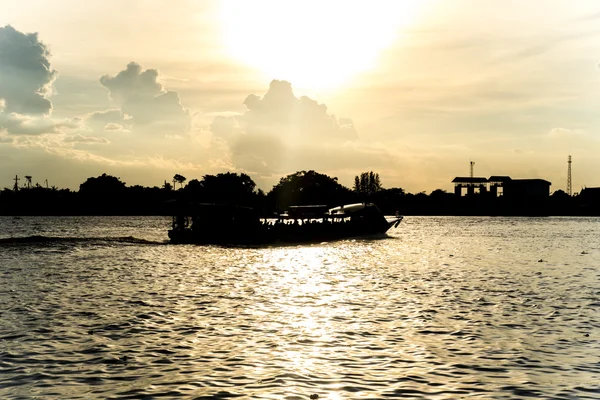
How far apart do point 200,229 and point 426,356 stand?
5858 cm

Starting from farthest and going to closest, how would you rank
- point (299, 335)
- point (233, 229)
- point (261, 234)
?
point (261, 234) → point (233, 229) → point (299, 335)

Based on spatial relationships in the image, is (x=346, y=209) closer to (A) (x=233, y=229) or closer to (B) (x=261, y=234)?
(B) (x=261, y=234)

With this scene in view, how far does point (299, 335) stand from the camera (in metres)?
17.8

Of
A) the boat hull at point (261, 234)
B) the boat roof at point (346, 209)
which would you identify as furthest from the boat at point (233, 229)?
the boat roof at point (346, 209)

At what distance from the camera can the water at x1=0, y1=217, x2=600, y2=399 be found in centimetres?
1271

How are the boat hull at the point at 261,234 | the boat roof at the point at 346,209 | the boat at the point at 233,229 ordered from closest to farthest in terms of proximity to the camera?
1. the boat hull at the point at 261,234
2. the boat at the point at 233,229
3. the boat roof at the point at 346,209

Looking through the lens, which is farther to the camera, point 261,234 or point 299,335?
point 261,234

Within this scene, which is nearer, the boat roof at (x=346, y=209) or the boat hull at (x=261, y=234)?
the boat hull at (x=261, y=234)

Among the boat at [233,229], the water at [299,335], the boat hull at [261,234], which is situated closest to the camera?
the water at [299,335]

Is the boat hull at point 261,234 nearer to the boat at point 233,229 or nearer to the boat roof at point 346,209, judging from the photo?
the boat at point 233,229

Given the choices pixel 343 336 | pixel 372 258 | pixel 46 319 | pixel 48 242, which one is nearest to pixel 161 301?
pixel 46 319

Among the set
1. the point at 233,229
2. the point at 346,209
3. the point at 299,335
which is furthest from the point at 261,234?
the point at 299,335

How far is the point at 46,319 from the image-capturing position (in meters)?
20.3

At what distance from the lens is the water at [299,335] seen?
12711 millimetres
